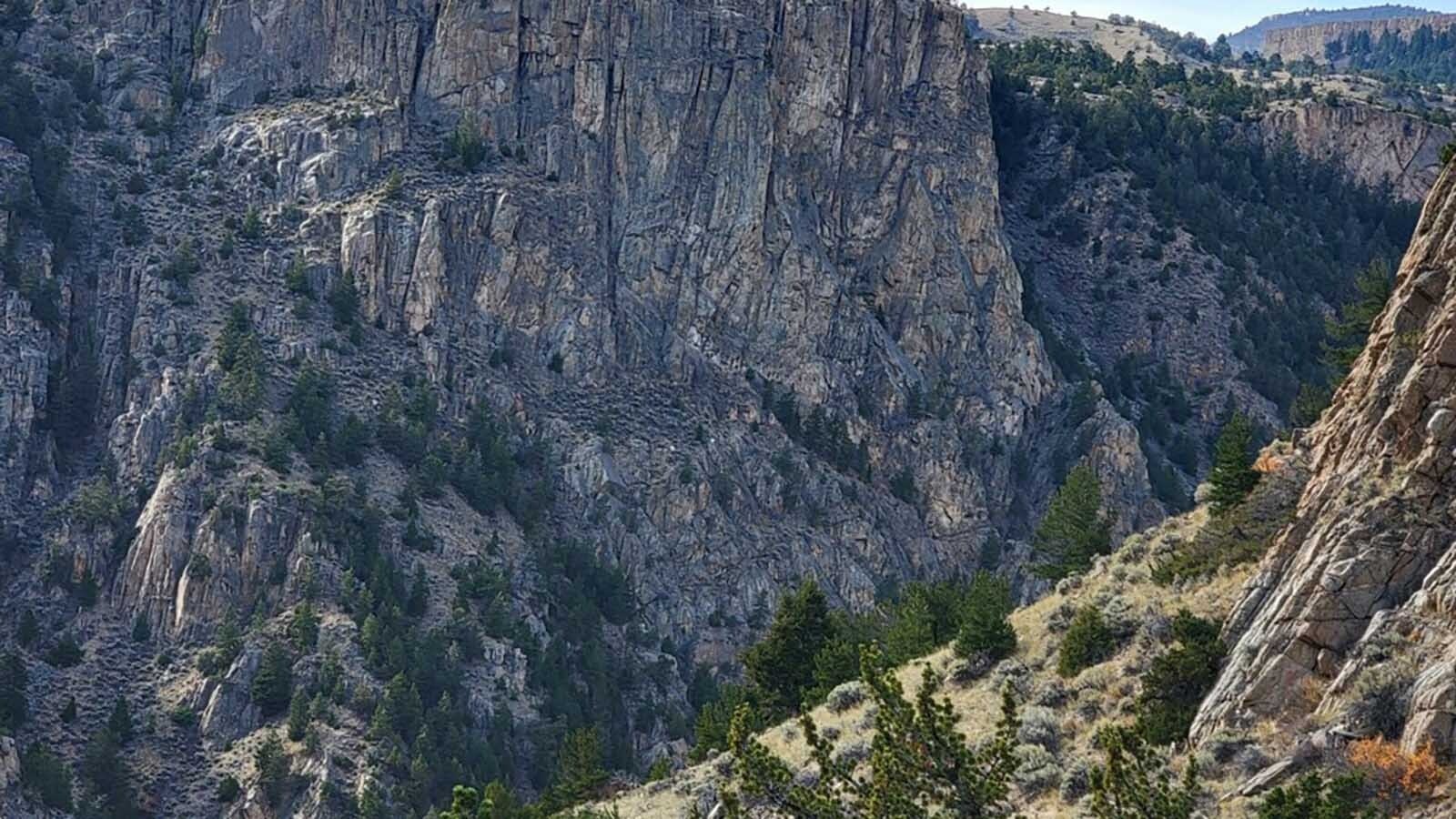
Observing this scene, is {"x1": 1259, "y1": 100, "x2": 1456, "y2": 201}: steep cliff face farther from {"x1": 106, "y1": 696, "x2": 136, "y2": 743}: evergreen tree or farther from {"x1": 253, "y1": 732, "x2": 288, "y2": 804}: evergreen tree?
{"x1": 106, "y1": 696, "x2": 136, "y2": 743}: evergreen tree

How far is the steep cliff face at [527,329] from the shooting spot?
110938 mm

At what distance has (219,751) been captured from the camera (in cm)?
9962

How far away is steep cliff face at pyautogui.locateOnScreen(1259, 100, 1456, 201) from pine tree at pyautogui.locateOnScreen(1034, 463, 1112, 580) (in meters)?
96.1

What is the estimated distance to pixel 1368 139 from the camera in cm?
18050

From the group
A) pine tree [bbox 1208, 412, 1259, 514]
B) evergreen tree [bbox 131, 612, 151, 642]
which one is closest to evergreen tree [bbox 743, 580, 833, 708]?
pine tree [bbox 1208, 412, 1259, 514]

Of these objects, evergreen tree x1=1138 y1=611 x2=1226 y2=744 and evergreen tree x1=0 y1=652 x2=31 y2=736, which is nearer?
evergreen tree x1=1138 y1=611 x2=1226 y2=744

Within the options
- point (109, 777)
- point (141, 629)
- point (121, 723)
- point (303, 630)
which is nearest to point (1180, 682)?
point (109, 777)

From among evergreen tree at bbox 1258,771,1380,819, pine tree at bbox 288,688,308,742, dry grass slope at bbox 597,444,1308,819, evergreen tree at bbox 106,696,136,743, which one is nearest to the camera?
evergreen tree at bbox 1258,771,1380,819

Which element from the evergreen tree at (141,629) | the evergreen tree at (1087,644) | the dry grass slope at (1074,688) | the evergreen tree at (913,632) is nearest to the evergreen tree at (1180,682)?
the dry grass slope at (1074,688)

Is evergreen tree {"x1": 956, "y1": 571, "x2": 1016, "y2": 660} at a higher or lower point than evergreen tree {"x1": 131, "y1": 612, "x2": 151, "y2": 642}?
higher

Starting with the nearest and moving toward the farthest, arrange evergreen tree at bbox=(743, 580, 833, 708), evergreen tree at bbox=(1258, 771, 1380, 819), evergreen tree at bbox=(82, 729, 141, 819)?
evergreen tree at bbox=(1258, 771, 1380, 819) < evergreen tree at bbox=(743, 580, 833, 708) < evergreen tree at bbox=(82, 729, 141, 819)

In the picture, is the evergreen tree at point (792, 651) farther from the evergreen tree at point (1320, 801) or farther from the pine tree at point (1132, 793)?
the pine tree at point (1132, 793)

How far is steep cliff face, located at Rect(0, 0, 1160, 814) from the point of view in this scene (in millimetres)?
110938

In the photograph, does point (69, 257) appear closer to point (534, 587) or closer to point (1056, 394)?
point (534, 587)
